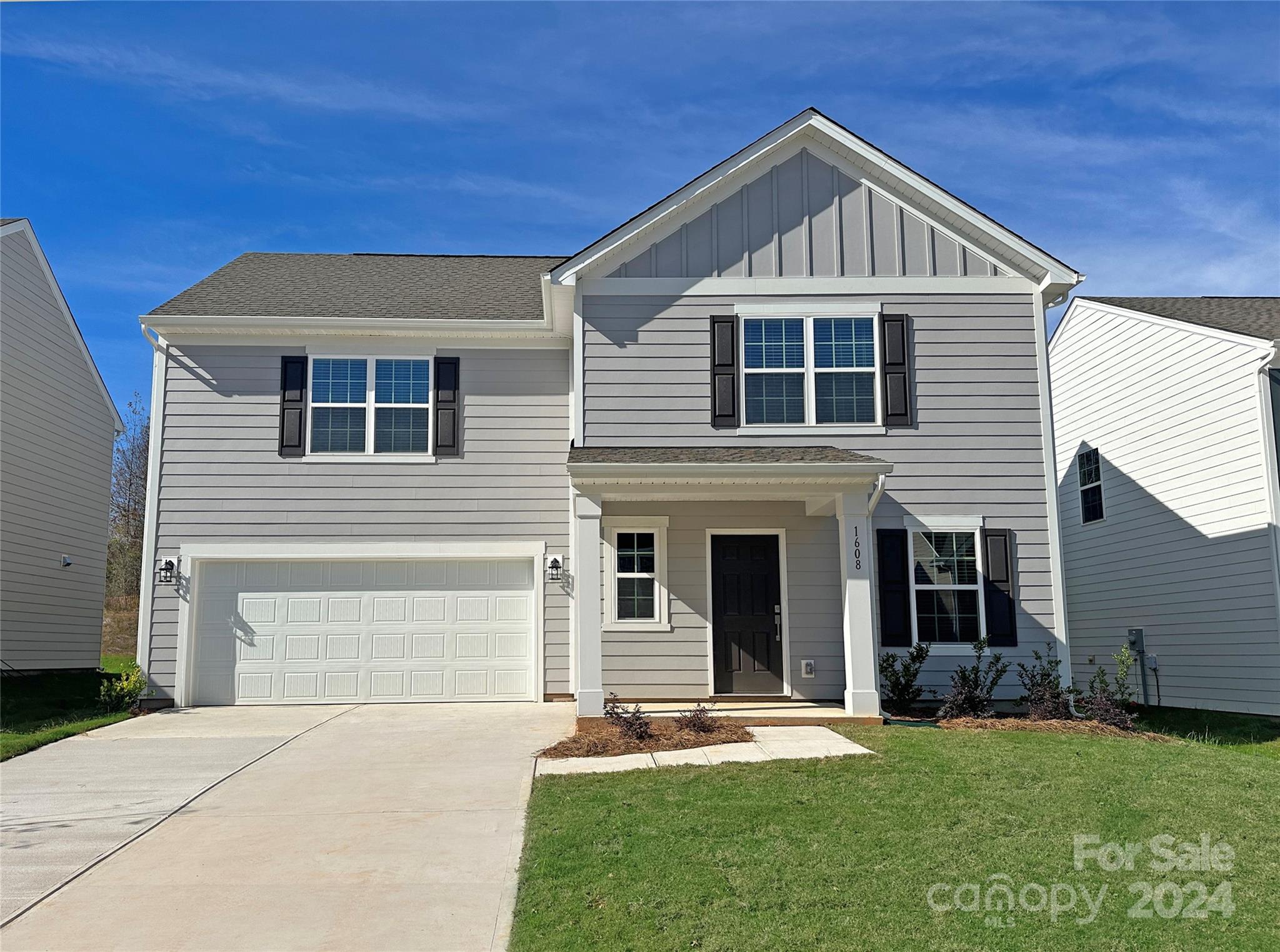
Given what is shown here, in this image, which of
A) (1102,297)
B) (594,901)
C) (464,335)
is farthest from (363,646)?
(1102,297)

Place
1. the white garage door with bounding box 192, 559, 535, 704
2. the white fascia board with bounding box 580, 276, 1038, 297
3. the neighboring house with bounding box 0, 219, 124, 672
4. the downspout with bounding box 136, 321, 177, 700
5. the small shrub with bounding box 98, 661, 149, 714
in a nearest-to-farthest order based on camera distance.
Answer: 1. the white fascia board with bounding box 580, 276, 1038, 297
2. the small shrub with bounding box 98, 661, 149, 714
3. the downspout with bounding box 136, 321, 177, 700
4. the white garage door with bounding box 192, 559, 535, 704
5. the neighboring house with bounding box 0, 219, 124, 672

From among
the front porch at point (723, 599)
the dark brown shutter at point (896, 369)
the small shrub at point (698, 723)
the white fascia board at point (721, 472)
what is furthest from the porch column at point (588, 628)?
the dark brown shutter at point (896, 369)

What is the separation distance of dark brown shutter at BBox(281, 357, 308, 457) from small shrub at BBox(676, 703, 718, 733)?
6.59 metres

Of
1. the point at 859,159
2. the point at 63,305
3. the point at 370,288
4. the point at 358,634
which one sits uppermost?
the point at 859,159

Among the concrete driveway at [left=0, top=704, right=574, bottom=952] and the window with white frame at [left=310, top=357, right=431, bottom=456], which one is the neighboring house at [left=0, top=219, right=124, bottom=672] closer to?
the window with white frame at [left=310, top=357, right=431, bottom=456]

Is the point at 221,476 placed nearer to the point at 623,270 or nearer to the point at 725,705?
the point at 623,270

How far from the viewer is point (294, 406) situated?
13531 mm

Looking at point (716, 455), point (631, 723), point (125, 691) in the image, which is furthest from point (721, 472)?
point (125, 691)

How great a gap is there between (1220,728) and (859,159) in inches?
334

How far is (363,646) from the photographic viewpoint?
13.4 metres

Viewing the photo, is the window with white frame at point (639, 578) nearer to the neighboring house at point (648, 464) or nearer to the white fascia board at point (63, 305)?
the neighboring house at point (648, 464)

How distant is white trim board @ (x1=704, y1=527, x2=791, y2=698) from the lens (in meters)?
12.0

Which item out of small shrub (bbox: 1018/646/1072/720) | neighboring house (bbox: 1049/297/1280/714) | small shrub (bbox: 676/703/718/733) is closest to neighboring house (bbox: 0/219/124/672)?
small shrub (bbox: 676/703/718/733)

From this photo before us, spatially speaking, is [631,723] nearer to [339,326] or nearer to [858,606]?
[858,606]
